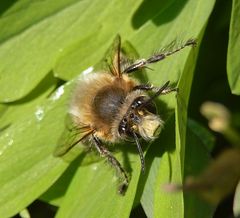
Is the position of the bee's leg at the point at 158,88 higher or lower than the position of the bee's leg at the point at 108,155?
higher

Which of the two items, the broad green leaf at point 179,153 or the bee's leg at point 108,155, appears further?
the bee's leg at point 108,155

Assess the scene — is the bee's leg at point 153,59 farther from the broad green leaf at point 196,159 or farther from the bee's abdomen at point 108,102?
the broad green leaf at point 196,159

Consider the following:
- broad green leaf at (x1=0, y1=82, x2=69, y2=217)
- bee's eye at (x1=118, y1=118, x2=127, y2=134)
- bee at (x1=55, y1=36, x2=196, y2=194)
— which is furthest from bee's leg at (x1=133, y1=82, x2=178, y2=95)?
broad green leaf at (x1=0, y1=82, x2=69, y2=217)

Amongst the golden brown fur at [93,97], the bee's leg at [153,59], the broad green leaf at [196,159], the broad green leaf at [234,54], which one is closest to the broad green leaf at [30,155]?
the golden brown fur at [93,97]

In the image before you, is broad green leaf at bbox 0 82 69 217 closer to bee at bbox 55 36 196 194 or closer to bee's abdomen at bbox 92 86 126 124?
bee at bbox 55 36 196 194

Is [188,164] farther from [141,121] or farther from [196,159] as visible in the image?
[141,121]

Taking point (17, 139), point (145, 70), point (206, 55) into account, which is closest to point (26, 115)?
point (17, 139)

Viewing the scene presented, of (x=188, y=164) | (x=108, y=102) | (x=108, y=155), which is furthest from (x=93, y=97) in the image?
(x=188, y=164)
